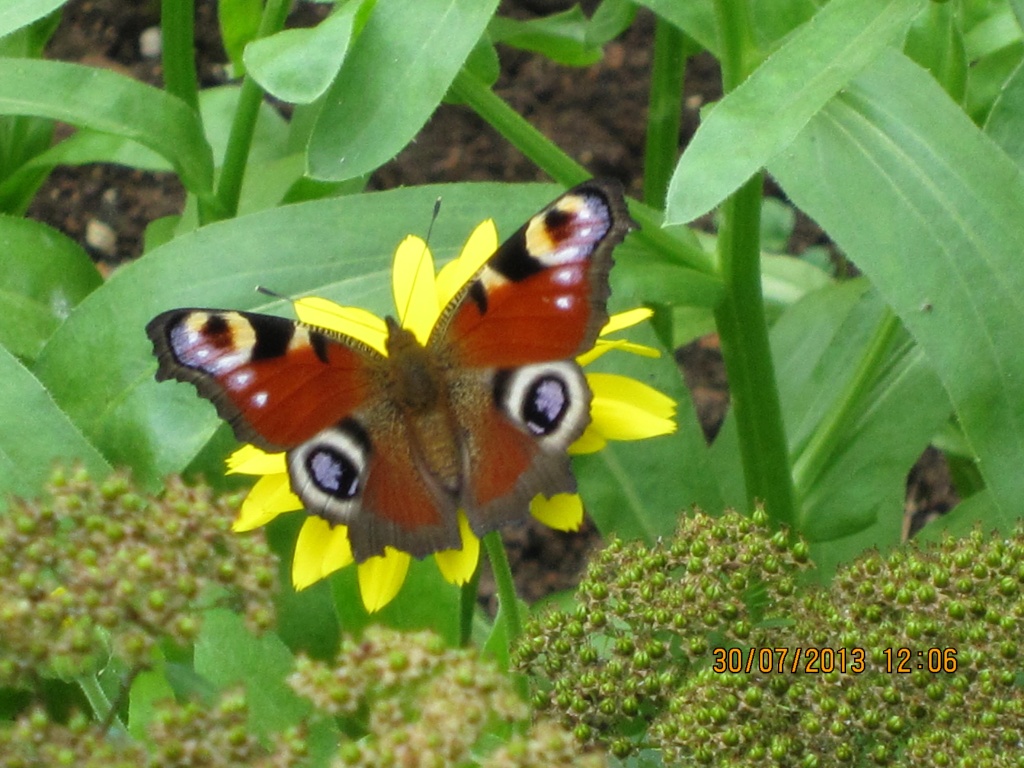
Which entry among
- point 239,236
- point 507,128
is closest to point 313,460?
point 239,236

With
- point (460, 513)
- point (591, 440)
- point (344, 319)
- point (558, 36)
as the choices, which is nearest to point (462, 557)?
point (460, 513)

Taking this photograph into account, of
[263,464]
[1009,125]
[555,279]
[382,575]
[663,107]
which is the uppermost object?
[663,107]

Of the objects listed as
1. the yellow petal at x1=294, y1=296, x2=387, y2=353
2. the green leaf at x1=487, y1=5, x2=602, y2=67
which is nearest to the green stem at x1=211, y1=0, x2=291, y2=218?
the yellow petal at x1=294, y1=296, x2=387, y2=353

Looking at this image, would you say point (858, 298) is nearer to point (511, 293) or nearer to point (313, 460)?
point (511, 293)

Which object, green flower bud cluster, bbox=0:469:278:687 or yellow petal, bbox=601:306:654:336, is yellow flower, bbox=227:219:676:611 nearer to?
yellow petal, bbox=601:306:654:336

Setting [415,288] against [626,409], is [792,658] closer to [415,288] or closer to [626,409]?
[626,409]

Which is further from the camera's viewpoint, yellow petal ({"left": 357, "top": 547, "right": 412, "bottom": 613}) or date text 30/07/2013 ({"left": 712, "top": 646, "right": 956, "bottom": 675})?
yellow petal ({"left": 357, "top": 547, "right": 412, "bottom": 613})

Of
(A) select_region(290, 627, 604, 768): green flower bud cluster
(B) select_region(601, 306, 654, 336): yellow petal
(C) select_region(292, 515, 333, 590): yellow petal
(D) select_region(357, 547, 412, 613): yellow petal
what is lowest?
(A) select_region(290, 627, 604, 768): green flower bud cluster
